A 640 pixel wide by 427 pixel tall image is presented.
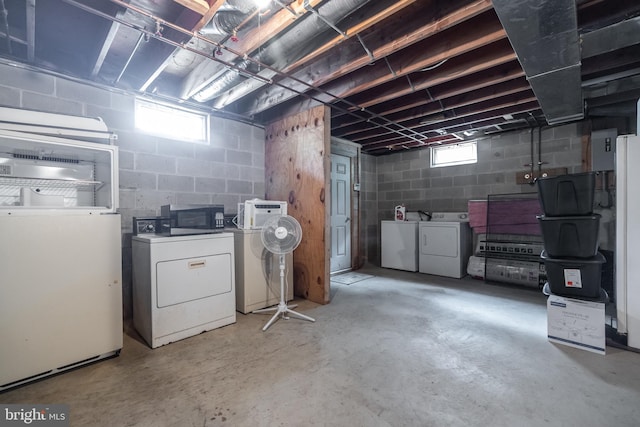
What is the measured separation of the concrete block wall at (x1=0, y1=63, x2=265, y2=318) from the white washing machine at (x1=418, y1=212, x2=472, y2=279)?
115 inches

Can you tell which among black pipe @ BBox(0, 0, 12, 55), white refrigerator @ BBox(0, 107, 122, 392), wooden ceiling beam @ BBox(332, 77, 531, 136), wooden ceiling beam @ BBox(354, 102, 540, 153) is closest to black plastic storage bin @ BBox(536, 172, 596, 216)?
wooden ceiling beam @ BBox(332, 77, 531, 136)

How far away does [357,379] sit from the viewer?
180 centimetres

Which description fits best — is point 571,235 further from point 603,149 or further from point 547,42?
point 603,149

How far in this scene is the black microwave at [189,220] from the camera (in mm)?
2430

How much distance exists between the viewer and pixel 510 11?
1579 millimetres

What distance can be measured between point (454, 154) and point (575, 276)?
343 centimetres

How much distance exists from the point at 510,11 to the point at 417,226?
12.2ft

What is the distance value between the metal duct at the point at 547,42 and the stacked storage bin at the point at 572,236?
2.75ft

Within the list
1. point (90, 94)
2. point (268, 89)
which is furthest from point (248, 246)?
point (90, 94)

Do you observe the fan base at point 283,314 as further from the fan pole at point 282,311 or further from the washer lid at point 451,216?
the washer lid at point 451,216

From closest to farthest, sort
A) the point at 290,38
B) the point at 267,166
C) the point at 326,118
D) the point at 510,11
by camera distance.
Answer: the point at 510,11 < the point at 290,38 < the point at 326,118 < the point at 267,166

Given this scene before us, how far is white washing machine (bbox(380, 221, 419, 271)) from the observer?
16.2 ft

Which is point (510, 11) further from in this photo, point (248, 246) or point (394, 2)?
point (248, 246)

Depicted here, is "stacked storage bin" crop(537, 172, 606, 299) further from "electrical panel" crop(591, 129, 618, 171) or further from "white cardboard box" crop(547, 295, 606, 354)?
"electrical panel" crop(591, 129, 618, 171)
